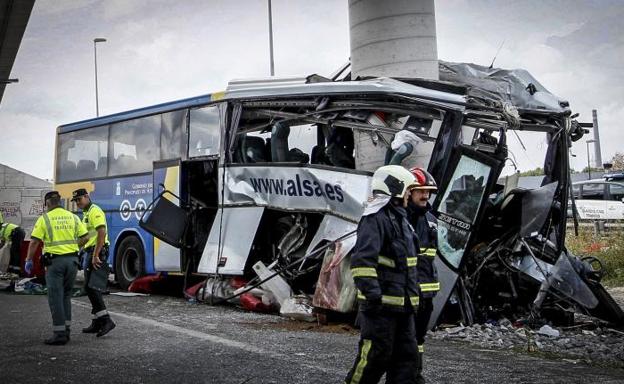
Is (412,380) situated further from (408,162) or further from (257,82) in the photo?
(257,82)

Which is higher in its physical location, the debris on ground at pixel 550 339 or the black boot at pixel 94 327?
the black boot at pixel 94 327

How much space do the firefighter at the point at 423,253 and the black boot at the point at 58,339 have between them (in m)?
4.00

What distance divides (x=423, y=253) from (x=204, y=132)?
7.13m

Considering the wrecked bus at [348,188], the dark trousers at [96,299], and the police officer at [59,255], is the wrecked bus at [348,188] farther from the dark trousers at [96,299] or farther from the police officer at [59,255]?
the police officer at [59,255]

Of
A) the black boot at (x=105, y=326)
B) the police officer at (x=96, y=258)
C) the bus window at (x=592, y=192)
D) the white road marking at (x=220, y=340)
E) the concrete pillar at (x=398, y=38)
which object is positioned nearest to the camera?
the white road marking at (x=220, y=340)

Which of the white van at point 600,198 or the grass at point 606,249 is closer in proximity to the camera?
the grass at point 606,249

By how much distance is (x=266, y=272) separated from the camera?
34.6 ft

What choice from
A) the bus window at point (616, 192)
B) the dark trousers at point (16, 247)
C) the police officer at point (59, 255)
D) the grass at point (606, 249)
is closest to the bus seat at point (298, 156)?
the police officer at point (59, 255)

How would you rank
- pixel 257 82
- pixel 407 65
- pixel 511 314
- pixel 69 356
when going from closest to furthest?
pixel 69 356 < pixel 511 314 < pixel 257 82 < pixel 407 65


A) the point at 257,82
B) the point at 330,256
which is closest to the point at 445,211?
the point at 330,256

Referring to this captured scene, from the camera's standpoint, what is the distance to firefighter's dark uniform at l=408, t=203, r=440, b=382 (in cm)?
529

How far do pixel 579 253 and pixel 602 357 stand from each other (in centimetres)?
978

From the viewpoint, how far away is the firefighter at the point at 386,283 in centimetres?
469

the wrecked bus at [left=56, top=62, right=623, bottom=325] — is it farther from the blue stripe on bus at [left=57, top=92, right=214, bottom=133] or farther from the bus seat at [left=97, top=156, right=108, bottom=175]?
the bus seat at [left=97, top=156, right=108, bottom=175]
